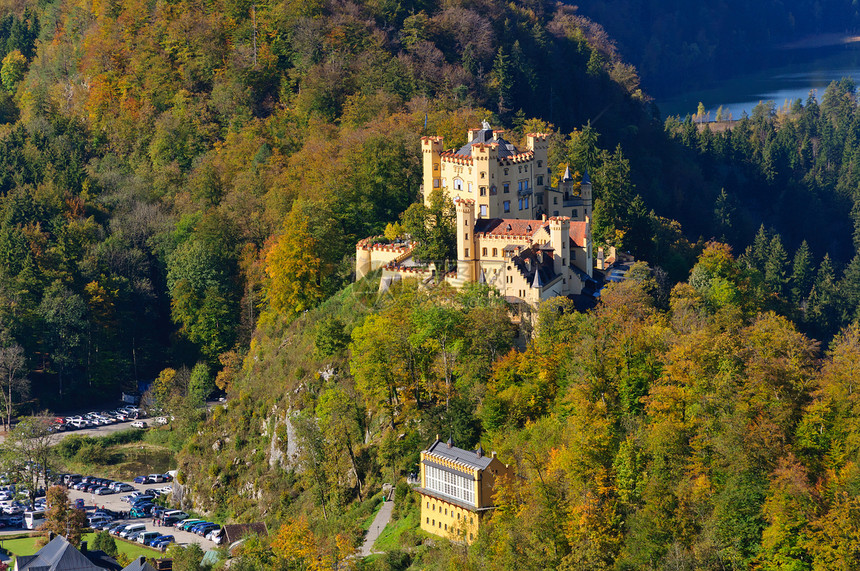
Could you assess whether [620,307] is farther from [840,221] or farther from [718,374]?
[840,221]

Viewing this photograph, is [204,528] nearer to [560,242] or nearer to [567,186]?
[560,242]

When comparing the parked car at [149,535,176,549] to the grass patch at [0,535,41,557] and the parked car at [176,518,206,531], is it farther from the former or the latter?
the grass patch at [0,535,41,557]

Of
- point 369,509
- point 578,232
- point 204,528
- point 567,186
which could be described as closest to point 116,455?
point 204,528

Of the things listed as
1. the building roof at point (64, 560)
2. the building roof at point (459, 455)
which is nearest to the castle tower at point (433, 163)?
the building roof at point (459, 455)

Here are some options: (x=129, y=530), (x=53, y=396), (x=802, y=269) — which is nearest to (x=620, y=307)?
(x=129, y=530)

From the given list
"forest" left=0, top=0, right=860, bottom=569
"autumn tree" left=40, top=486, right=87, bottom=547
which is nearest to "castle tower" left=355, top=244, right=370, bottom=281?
"forest" left=0, top=0, right=860, bottom=569
